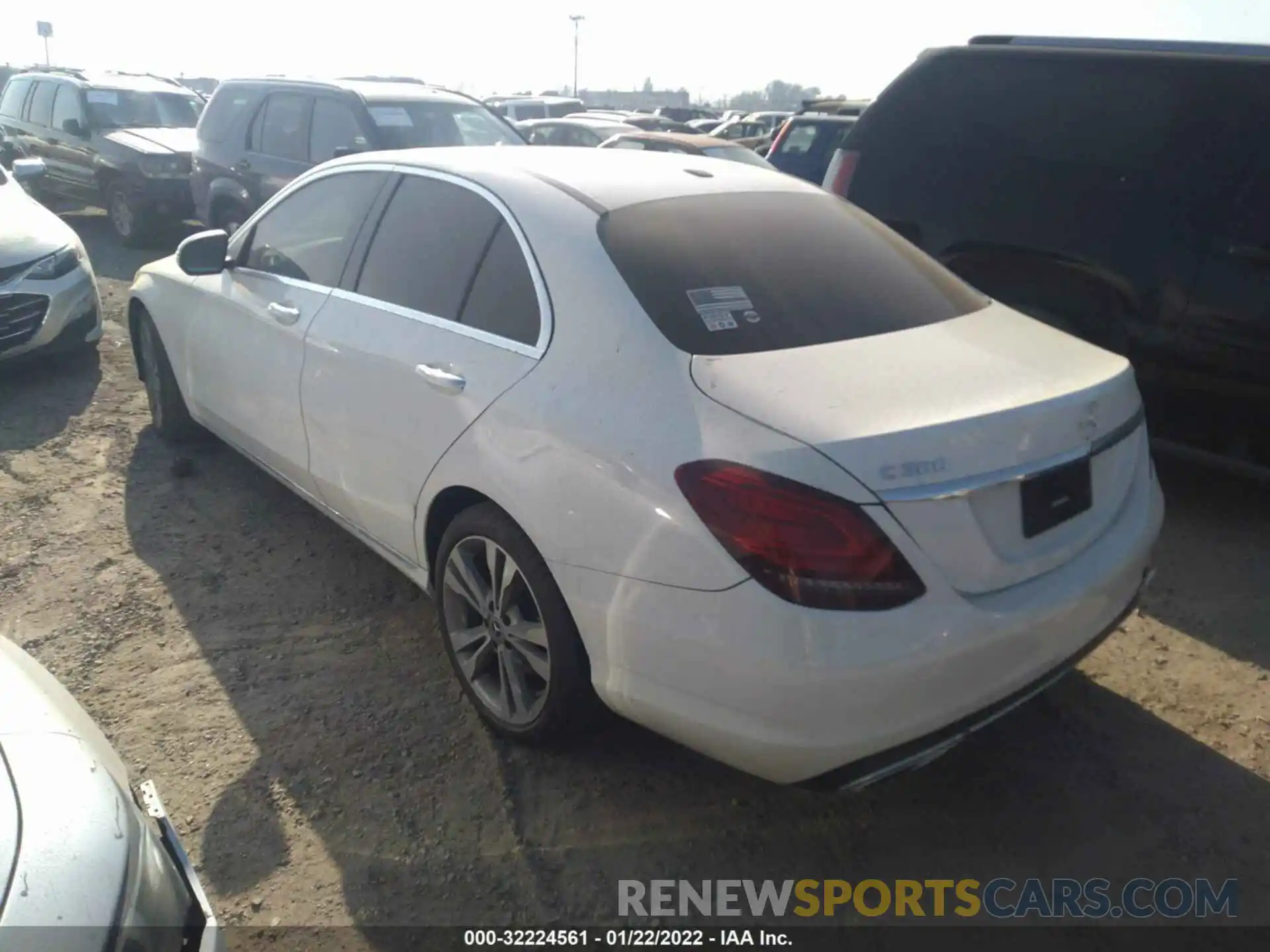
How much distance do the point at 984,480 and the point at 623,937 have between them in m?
1.34

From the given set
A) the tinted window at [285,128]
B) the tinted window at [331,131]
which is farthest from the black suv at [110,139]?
the tinted window at [331,131]

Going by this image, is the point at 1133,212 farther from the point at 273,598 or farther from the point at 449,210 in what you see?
the point at 273,598

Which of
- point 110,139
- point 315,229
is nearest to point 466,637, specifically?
point 315,229

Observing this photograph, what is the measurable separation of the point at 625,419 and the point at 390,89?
691 centimetres

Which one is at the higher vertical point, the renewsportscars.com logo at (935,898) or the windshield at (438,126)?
the windshield at (438,126)

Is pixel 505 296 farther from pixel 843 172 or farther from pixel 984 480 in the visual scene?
pixel 843 172

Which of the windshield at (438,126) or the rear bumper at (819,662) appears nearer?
the rear bumper at (819,662)

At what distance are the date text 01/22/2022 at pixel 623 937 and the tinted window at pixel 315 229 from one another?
226 centimetres

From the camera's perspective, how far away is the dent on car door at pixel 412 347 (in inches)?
Result: 108

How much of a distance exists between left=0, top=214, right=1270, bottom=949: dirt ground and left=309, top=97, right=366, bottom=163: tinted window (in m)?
4.61

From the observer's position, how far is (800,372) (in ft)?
7.58

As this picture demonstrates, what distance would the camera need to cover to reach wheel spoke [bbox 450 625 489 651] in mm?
2864

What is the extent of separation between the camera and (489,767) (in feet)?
9.20

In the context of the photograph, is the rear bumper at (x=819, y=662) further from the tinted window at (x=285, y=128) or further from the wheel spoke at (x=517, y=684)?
the tinted window at (x=285, y=128)
